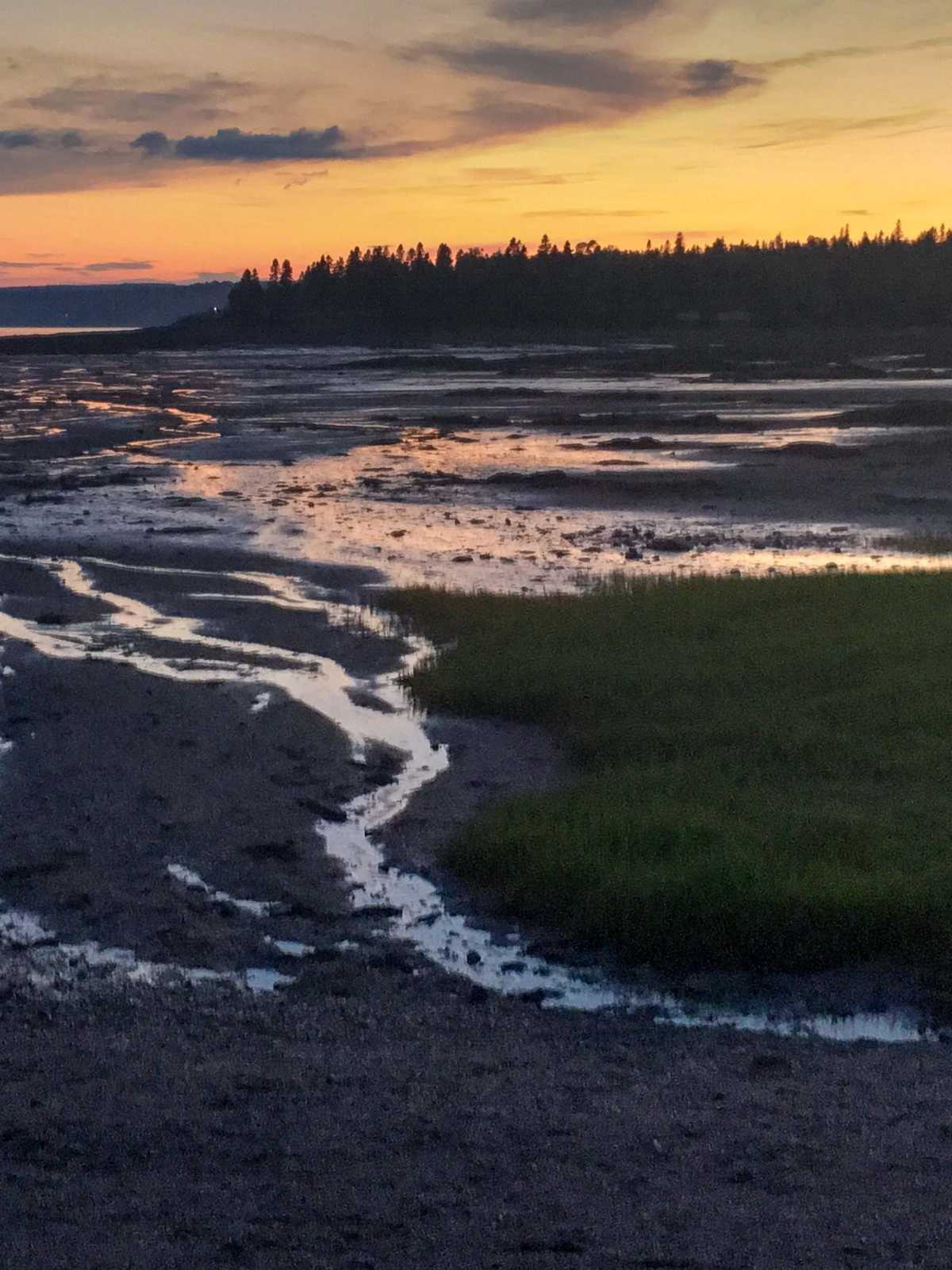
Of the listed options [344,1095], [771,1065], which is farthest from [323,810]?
[771,1065]

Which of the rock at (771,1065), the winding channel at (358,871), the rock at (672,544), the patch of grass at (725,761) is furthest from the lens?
the rock at (672,544)

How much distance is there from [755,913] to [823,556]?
43.4 ft

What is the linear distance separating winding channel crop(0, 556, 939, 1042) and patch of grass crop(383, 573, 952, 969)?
1.43 feet

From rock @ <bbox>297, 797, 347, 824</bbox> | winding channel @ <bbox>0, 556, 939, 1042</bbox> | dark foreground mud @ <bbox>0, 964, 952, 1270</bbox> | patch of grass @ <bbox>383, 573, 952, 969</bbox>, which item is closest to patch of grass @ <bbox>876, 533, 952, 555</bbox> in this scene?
patch of grass @ <bbox>383, 573, 952, 969</bbox>

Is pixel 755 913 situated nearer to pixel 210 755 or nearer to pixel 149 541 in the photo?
pixel 210 755

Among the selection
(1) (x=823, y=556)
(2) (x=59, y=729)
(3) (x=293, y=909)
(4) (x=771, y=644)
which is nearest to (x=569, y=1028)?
(3) (x=293, y=909)

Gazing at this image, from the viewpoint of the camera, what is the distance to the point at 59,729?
11844mm

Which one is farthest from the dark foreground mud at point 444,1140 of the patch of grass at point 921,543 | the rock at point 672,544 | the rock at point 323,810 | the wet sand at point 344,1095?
the patch of grass at point 921,543

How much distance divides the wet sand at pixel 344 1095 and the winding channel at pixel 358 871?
4.5 inches

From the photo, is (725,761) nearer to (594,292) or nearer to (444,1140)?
(444,1140)

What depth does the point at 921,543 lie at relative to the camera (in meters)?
21.2

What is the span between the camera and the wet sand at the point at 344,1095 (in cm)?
486

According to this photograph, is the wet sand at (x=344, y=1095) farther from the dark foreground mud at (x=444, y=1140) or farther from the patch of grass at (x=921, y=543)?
the patch of grass at (x=921, y=543)

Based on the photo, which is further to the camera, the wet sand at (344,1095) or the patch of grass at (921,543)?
the patch of grass at (921,543)
